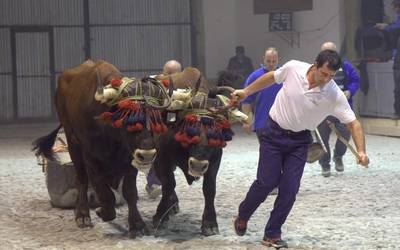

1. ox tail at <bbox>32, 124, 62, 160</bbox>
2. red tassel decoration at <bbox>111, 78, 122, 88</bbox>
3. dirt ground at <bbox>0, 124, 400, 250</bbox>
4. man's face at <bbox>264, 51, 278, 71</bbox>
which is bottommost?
dirt ground at <bbox>0, 124, 400, 250</bbox>

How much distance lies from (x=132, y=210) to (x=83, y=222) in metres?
0.84

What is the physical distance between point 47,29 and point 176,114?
1415 cm

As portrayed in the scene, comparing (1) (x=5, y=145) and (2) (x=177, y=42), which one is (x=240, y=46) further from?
(1) (x=5, y=145)

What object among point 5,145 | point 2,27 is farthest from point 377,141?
point 2,27

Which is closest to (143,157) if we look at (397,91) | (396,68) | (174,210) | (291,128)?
(291,128)

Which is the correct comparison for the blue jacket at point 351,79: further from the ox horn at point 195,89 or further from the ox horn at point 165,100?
the ox horn at point 165,100

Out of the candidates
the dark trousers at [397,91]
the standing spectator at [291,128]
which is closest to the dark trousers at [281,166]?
the standing spectator at [291,128]

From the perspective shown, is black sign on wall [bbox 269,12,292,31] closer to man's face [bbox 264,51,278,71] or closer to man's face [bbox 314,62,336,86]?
man's face [bbox 264,51,278,71]

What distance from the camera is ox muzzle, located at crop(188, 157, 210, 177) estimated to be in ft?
24.0

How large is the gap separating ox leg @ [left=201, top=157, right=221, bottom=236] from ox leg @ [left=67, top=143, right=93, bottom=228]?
1397 mm

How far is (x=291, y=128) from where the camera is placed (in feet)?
23.7

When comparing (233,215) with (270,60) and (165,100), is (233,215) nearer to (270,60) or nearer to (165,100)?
(165,100)

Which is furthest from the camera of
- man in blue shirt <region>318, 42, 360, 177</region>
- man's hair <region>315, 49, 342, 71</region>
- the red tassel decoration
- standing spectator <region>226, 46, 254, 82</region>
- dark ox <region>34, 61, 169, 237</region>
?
standing spectator <region>226, 46, 254, 82</region>

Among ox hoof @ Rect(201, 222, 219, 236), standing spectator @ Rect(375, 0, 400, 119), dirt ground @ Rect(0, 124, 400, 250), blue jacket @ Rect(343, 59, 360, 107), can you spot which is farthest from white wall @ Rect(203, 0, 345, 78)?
ox hoof @ Rect(201, 222, 219, 236)
